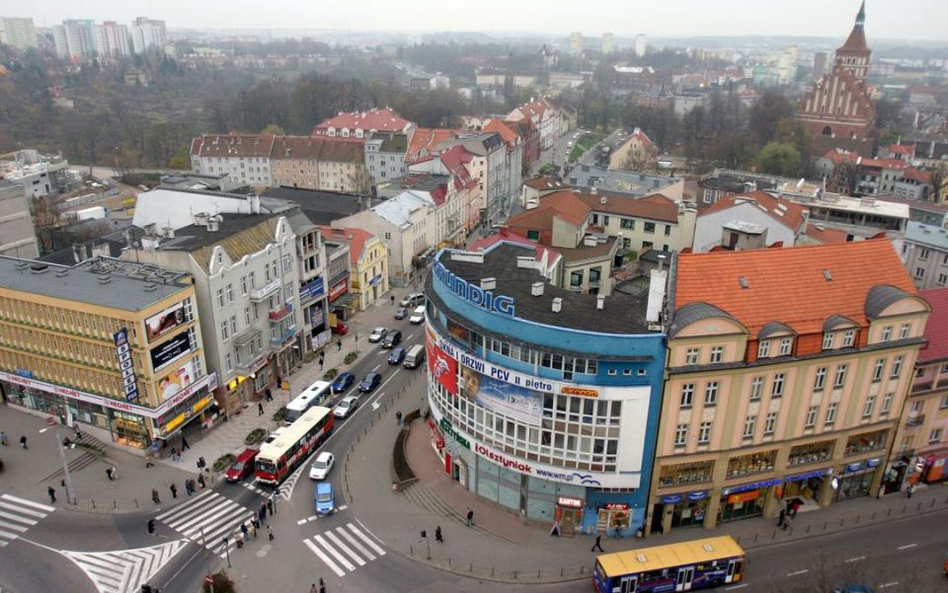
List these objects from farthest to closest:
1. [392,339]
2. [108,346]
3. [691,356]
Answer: [392,339]
[108,346]
[691,356]

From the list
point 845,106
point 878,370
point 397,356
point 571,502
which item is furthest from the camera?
point 845,106

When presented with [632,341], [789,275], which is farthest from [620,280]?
[632,341]

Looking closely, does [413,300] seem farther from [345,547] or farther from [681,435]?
[681,435]

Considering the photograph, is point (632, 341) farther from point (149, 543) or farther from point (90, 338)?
point (90, 338)

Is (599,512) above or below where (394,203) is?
below

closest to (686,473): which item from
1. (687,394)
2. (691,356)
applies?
(687,394)

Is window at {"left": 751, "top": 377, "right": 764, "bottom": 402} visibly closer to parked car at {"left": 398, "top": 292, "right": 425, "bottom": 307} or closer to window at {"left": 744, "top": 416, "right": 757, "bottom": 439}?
window at {"left": 744, "top": 416, "right": 757, "bottom": 439}
